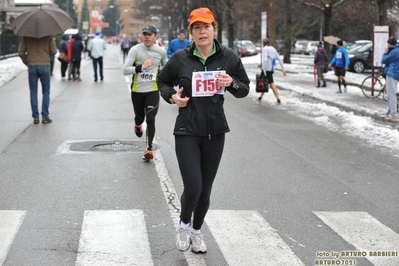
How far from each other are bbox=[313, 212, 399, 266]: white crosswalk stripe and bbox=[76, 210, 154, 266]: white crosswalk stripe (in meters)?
1.80

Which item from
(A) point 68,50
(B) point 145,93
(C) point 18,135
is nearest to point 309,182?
(B) point 145,93

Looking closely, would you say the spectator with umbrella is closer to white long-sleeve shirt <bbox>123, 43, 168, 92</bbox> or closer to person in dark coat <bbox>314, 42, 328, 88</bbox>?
white long-sleeve shirt <bbox>123, 43, 168, 92</bbox>

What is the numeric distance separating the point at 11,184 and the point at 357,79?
69.2ft

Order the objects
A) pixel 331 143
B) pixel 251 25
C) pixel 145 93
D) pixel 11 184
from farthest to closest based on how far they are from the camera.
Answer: pixel 251 25 < pixel 331 143 < pixel 145 93 < pixel 11 184

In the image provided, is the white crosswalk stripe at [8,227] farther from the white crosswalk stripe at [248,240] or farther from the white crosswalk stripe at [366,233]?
the white crosswalk stripe at [366,233]

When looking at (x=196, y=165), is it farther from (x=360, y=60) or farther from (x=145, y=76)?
(x=360, y=60)

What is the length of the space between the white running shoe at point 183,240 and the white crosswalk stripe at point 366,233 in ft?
4.78

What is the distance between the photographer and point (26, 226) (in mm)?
5992

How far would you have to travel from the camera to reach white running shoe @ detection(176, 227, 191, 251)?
5254 mm

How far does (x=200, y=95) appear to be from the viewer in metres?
5.06

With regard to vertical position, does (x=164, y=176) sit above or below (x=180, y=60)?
below

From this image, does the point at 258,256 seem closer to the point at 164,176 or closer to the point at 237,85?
the point at 237,85

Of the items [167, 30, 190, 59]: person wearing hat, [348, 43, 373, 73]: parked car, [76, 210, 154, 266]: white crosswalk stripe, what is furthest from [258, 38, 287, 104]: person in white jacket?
[348, 43, 373, 73]: parked car

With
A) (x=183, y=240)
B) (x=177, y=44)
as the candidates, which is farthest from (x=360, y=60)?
(x=183, y=240)
